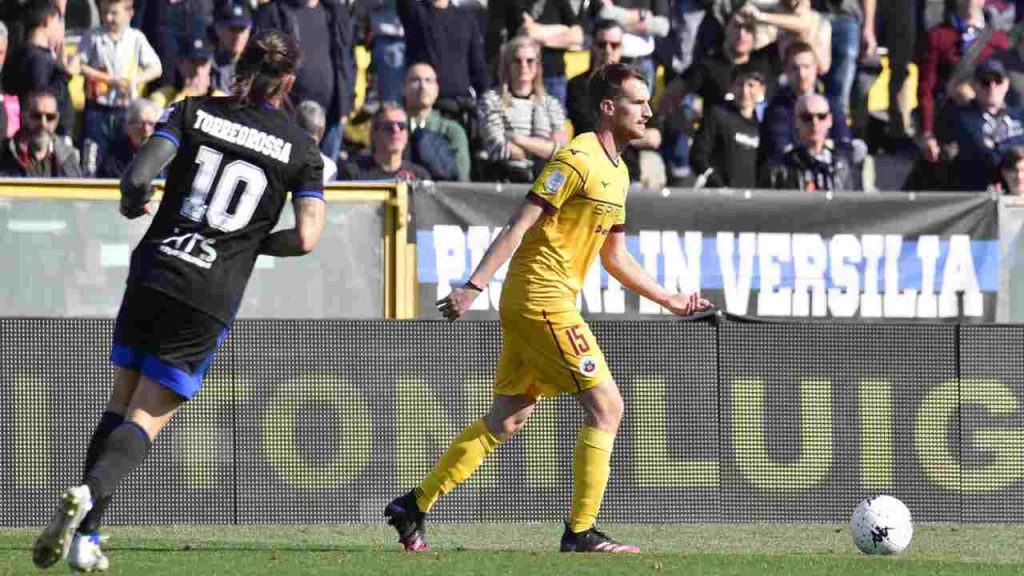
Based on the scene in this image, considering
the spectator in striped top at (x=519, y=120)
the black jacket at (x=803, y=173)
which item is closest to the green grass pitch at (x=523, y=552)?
the black jacket at (x=803, y=173)

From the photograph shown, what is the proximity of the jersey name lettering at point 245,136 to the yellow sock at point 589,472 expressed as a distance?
198 centimetres

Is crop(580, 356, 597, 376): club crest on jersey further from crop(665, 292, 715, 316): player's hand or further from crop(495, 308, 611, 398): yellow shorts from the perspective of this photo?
crop(665, 292, 715, 316): player's hand

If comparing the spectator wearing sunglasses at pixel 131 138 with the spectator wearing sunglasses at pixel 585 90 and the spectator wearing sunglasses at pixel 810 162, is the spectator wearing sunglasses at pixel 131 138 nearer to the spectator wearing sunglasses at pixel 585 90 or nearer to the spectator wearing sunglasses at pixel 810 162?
the spectator wearing sunglasses at pixel 585 90

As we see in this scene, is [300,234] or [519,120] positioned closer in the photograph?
[300,234]

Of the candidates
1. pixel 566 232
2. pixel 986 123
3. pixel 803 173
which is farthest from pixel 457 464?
pixel 986 123

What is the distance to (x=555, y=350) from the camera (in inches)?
331

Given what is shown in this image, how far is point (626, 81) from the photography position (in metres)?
8.49

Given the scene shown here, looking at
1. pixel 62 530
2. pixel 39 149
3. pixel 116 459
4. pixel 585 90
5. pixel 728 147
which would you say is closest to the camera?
pixel 62 530

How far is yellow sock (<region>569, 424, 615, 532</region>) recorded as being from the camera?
8492 millimetres

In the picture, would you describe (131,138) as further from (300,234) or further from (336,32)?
(300,234)

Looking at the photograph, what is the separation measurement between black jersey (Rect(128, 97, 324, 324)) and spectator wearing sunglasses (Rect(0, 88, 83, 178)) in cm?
561

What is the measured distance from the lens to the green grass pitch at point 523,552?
303 inches

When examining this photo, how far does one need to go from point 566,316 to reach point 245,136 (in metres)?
1.78

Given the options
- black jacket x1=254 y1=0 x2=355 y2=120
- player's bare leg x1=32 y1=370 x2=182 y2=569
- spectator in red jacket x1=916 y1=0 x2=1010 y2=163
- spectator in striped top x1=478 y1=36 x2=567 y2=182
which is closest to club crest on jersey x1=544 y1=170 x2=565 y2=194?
player's bare leg x1=32 y1=370 x2=182 y2=569
